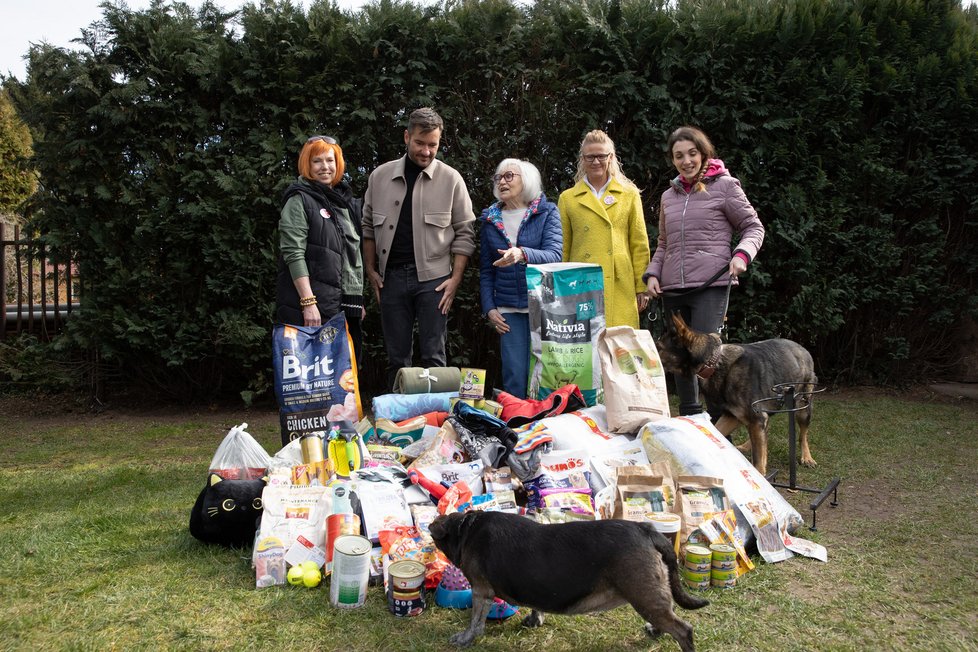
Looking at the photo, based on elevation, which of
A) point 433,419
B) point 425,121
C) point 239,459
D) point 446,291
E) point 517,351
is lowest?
point 239,459

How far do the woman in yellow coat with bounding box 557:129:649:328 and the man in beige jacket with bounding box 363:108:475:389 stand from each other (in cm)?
70

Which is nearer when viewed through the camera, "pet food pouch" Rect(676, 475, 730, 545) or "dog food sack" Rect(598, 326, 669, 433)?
"pet food pouch" Rect(676, 475, 730, 545)

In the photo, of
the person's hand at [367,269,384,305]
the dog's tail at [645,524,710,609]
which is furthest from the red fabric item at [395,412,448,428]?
the dog's tail at [645,524,710,609]

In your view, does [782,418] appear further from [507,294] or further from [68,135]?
[68,135]

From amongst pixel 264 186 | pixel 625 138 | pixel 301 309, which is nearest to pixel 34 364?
pixel 264 186

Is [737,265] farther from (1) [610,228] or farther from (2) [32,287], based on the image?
(2) [32,287]

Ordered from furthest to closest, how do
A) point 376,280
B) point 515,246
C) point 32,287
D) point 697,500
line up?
point 32,287 → point 376,280 → point 515,246 → point 697,500

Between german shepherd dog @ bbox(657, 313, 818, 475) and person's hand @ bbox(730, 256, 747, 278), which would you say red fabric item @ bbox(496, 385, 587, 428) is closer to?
german shepherd dog @ bbox(657, 313, 818, 475)

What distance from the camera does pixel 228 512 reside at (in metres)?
2.72

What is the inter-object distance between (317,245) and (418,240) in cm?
57

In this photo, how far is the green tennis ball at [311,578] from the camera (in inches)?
95.2

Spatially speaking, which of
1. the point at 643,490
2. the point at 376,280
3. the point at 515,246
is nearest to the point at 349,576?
the point at 643,490

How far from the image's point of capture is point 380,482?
2844mm

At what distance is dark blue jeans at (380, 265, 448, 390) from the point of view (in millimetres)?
3803
